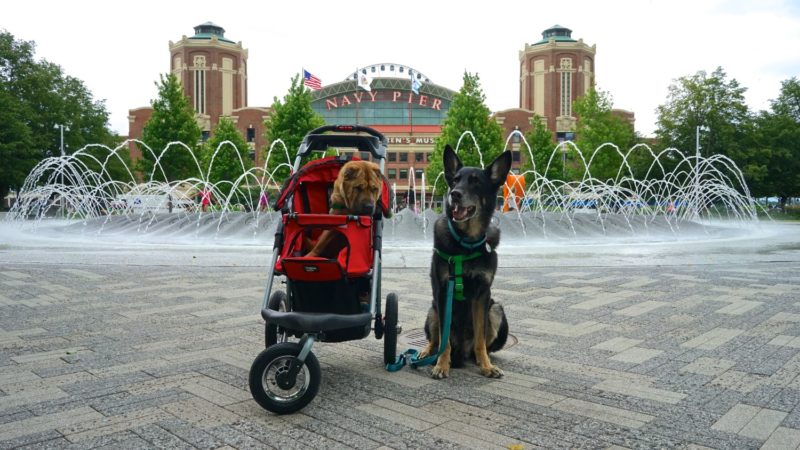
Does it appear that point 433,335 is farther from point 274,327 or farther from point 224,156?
point 224,156

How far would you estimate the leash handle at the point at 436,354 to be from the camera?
3.75 meters

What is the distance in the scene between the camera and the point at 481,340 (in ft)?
12.8

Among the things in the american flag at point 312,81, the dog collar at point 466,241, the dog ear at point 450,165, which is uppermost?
the american flag at point 312,81

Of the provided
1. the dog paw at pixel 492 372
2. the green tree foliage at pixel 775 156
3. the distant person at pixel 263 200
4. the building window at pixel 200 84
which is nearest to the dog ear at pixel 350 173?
the dog paw at pixel 492 372

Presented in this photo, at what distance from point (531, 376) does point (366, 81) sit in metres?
72.7

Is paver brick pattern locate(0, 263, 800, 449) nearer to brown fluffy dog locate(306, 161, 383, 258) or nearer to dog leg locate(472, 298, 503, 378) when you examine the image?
dog leg locate(472, 298, 503, 378)

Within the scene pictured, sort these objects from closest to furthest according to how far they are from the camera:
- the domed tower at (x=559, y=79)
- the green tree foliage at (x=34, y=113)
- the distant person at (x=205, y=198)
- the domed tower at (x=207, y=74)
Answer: the distant person at (x=205, y=198), the green tree foliage at (x=34, y=113), the domed tower at (x=207, y=74), the domed tower at (x=559, y=79)

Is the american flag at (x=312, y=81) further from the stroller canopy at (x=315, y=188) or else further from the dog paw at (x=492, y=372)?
the dog paw at (x=492, y=372)

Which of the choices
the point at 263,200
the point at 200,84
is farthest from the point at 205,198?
the point at 200,84

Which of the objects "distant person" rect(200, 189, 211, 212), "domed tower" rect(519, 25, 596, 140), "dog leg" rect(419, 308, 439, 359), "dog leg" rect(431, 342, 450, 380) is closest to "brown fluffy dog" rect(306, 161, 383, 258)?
"dog leg" rect(419, 308, 439, 359)

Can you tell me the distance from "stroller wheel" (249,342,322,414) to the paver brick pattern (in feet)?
0.25

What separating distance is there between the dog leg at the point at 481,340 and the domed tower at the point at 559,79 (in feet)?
244

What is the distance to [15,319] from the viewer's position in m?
5.48

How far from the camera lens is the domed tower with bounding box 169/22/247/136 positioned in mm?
73375
